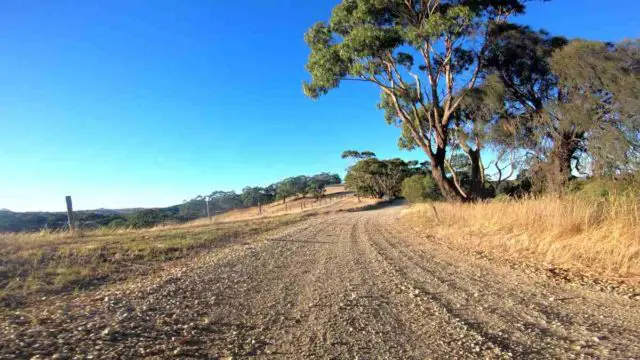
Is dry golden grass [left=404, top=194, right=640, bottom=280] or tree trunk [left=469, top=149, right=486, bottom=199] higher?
tree trunk [left=469, top=149, right=486, bottom=199]

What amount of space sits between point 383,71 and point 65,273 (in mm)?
15716

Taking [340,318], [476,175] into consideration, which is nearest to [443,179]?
[476,175]

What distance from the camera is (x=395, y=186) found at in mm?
63906

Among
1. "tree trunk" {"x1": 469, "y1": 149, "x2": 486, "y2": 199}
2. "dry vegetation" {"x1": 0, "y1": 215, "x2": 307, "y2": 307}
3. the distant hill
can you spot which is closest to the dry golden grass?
"dry vegetation" {"x1": 0, "y1": 215, "x2": 307, "y2": 307}

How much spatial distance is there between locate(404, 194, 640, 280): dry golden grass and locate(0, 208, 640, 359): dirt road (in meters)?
1.15

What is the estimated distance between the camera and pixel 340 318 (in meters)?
4.04

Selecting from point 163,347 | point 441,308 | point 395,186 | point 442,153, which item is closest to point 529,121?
point 442,153

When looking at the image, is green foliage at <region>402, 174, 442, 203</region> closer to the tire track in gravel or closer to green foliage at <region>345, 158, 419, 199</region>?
green foliage at <region>345, 158, 419, 199</region>

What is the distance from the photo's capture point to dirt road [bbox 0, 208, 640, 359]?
3191mm

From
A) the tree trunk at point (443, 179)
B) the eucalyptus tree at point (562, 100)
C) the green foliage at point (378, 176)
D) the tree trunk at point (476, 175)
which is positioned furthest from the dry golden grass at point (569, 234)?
the green foliage at point (378, 176)

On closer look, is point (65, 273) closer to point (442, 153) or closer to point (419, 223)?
point (419, 223)

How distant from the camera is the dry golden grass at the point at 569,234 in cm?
554

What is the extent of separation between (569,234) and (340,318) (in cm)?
552

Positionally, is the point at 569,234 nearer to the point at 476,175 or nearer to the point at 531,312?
the point at 531,312
